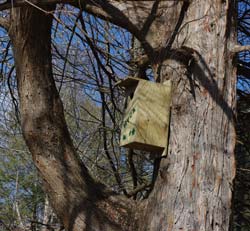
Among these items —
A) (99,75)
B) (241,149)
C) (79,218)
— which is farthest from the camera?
(241,149)

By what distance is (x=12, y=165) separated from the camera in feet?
37.3

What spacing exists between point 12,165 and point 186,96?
31.7ft

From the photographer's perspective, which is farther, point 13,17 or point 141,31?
point 13,17

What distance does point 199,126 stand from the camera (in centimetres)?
220

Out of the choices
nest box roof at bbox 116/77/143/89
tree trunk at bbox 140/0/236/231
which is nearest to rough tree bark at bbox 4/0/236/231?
tree trunk at bbox 140/0/236/231

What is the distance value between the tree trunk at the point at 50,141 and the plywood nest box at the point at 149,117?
0.36 meters

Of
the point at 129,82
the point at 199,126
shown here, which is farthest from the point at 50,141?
the point at 199,126

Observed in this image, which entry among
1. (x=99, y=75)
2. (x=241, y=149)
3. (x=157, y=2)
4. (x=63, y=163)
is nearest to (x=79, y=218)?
(x=63, y=163)

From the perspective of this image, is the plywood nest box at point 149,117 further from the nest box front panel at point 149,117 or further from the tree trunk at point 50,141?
the tree trunk at point 50,141

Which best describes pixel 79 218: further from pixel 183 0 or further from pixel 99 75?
pixel 99 75

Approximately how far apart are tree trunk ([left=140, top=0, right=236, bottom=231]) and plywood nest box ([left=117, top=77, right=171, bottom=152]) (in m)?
0.04

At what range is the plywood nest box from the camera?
7.50 ft

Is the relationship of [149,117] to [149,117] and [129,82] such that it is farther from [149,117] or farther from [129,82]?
[129,82]

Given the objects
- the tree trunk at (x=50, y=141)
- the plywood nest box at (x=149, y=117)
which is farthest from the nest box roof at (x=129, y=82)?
the tree trunk at (x=50, y=141)
